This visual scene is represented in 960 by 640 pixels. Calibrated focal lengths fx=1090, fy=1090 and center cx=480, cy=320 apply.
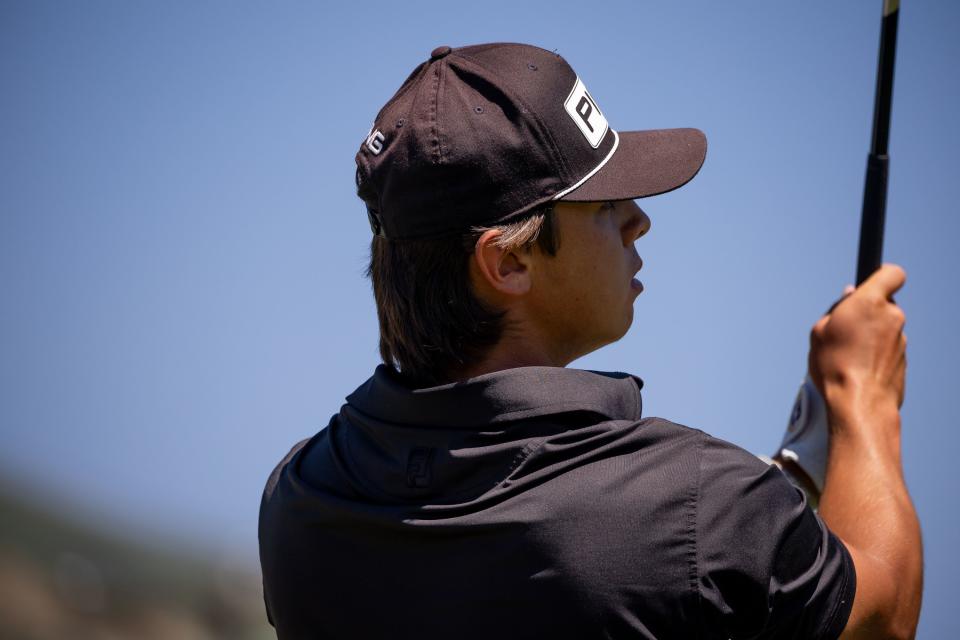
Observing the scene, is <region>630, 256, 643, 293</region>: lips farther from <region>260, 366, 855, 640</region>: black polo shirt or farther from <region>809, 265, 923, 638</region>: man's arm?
<region>809, 265, 923, 638</region>: man's arm

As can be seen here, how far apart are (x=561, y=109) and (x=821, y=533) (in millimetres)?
920

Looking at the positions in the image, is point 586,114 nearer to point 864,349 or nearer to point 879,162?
point 864,349

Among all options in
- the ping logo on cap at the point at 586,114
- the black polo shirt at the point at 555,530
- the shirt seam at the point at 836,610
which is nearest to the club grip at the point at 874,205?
the ping logo on cap at the point at 586,114

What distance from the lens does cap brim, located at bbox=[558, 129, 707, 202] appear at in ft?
7.00

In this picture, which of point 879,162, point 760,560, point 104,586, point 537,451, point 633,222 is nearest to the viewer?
point 760,560

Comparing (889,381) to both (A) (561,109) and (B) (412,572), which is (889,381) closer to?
(A) (561,109)

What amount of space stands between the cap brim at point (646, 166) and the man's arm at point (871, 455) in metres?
0.50

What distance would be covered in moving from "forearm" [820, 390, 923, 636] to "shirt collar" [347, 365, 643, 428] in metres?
0.44

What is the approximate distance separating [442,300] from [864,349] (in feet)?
3.08

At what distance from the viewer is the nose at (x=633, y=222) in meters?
2.25

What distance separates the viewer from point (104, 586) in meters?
6.07

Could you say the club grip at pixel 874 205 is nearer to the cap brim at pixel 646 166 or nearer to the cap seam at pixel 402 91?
the cap brim at pixel 646 166

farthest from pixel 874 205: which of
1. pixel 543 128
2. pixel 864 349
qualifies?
pixel 543 128

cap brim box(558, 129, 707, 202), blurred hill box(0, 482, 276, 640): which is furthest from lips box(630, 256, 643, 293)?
blurred hill box(0, 482, 276, 640)
